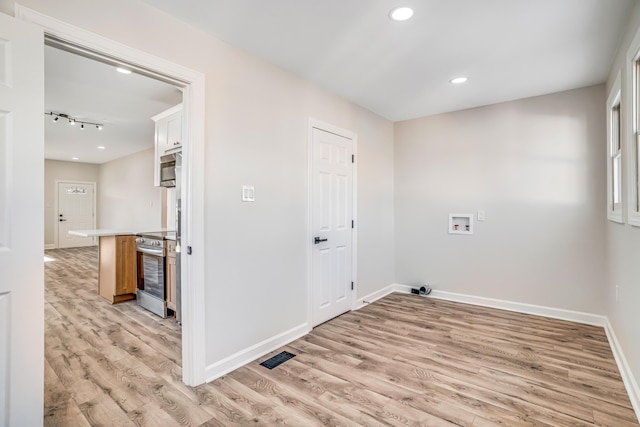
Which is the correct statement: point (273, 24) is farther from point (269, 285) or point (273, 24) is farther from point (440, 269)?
point (440, 269)

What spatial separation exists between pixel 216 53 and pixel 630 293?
3.37m

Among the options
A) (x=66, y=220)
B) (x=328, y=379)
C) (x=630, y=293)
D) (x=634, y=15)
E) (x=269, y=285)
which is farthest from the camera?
(x=66, y=220)

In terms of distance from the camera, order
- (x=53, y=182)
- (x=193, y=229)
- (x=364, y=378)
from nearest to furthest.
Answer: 1. (x=193, y=229)
2. (x=364, y=378)
3. (x=53, y=182)

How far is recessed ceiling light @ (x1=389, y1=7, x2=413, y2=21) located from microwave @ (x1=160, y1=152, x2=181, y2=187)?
2.92 m

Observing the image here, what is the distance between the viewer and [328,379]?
7.34 ft

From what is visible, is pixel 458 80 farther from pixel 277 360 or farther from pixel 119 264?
pixel 119 264

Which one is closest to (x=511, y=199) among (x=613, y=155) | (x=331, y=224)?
(x=613, y=155)

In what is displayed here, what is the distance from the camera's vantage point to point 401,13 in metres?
2.00

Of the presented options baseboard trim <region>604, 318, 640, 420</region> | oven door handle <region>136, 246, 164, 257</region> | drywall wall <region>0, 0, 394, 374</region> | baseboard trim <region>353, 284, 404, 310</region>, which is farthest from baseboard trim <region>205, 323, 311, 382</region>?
baseboard trim <region>604, 318, 640, 420</region>

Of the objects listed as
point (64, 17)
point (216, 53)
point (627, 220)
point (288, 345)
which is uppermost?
point (216, 53)

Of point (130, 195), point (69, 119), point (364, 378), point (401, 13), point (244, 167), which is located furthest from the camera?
point (130, 195)

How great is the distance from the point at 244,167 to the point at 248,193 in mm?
212

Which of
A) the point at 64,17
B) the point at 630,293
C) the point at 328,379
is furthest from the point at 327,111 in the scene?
the point at 630,293

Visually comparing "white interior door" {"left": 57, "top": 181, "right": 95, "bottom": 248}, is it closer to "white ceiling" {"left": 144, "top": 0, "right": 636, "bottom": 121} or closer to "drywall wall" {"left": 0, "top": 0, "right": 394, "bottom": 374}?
"drywall wall" {"left": 0, "top": 0, "right": 394, "bottom": 374}
